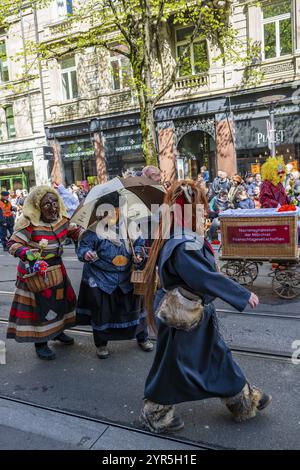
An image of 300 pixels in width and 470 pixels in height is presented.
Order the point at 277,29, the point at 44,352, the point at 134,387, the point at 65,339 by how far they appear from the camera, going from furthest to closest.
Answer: the point at 277,29 < the point at 65,339 < the point at 44,352 < the point at 134,387

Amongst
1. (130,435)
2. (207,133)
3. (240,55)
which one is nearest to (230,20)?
(240,55)

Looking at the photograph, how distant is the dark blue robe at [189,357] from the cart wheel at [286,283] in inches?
138

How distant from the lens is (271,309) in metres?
5.86

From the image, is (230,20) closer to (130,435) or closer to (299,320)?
(299,320)

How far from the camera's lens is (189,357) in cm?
306

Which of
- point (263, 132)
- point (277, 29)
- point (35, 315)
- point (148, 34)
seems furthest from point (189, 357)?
point (277, 29)

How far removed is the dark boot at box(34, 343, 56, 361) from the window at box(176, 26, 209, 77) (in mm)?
14482

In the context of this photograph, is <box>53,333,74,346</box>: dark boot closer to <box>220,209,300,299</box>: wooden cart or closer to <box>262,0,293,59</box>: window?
<box>220,209,300,299</box>: wooden cart

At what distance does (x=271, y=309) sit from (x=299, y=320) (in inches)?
23.0

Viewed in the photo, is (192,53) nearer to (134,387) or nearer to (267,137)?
(267,137)

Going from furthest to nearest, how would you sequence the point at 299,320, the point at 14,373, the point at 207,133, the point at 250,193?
1. the point at 207,133
2. the point at 250,193
3. the point at 299,320
4. the point at 14,373

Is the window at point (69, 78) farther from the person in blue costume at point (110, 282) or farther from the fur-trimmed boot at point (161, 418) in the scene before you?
the fur-trimmed boot at point (161, 418)

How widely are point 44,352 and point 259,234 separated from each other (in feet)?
11.4

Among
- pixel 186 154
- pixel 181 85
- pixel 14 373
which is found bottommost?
pixel 14 373
